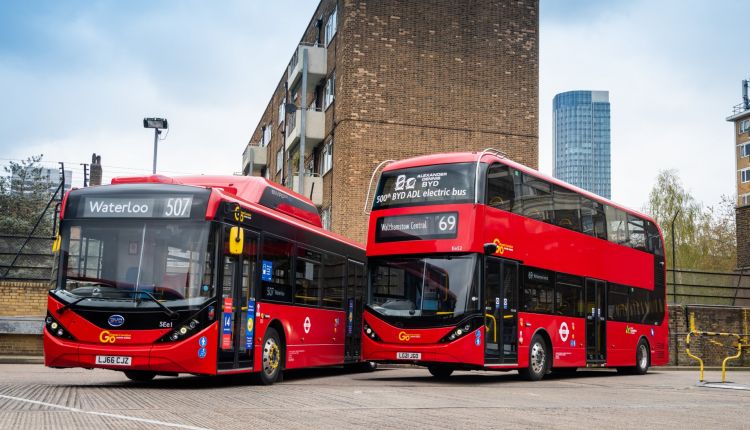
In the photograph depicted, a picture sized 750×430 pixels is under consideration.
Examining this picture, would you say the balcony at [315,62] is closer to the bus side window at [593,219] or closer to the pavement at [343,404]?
the bus side window at [593,219]

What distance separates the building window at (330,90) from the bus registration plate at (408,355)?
20.8 metres

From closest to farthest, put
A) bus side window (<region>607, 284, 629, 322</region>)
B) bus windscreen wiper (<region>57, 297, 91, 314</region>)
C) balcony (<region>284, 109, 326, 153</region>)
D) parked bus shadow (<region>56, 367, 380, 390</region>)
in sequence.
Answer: bus windscreen wiper (<region>57, 297, 91, 314</region>) → parked bus shadow (<region>56, 367, 380, 390</region>) → bus side window (<region>607, 284, 629, 322</region>) → balcony (<region>284, 109, 326, 153</region>)

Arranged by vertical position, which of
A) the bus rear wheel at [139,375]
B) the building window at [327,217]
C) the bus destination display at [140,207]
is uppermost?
the building window at [327,217]

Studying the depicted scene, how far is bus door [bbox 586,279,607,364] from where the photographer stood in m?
21.1

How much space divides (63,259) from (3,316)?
12534 mm

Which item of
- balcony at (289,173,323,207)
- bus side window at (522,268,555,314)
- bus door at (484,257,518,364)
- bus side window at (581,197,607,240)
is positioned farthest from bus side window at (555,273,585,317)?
balcony at (289,173,323,207)

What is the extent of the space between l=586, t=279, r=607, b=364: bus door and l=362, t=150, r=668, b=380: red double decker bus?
0.27m

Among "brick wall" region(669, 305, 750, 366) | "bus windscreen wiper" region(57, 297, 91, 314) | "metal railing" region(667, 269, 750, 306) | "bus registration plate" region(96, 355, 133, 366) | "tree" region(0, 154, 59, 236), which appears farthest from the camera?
"tree" region(0, 154, 59, 236)

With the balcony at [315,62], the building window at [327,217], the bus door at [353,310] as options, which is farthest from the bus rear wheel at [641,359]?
the balcony at [315,62]

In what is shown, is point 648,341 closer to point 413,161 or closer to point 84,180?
point 413,161

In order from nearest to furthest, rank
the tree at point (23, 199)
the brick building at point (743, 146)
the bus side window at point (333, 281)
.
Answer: the bus side window at point (333, 281)
the tree at point (23, 199)
the brick building at point (743, 146)

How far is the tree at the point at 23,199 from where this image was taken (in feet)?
162

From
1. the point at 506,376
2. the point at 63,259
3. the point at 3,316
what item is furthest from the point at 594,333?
the point at 3,316

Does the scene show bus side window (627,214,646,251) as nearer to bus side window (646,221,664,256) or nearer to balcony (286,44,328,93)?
bus side window (646,221,664,256)
